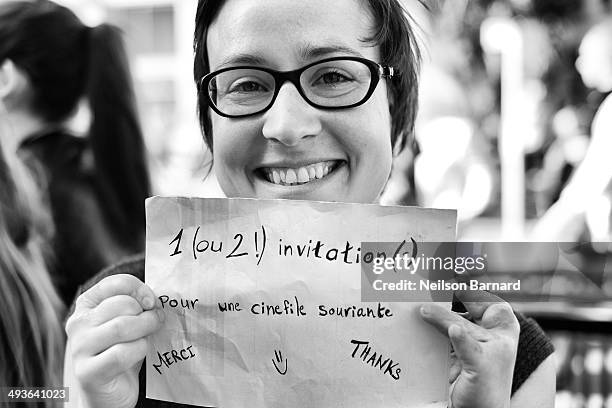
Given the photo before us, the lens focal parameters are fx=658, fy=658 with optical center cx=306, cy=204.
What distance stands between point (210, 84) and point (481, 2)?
6.13 ft

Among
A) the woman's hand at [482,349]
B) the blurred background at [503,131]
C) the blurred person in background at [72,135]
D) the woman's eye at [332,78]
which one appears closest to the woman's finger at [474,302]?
the woman's hand at [482,349]

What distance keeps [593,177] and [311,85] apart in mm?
1520

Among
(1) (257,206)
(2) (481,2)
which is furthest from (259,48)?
(2) (481,2)

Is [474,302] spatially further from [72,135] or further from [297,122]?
[72,135]

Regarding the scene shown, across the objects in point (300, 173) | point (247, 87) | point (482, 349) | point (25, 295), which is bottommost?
point (25, 295)

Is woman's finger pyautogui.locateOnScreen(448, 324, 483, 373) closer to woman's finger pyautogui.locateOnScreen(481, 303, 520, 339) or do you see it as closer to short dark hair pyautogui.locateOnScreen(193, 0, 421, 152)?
woman's finger pyautogui.locateOnScreen(481, 303, 520, 339)

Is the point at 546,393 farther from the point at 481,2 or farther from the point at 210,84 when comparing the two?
the point at 481,2

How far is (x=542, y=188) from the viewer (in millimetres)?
2492

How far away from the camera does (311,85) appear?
0.86 metres

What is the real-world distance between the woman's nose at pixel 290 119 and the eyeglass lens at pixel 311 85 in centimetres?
2

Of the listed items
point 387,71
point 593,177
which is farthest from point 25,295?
point 593,177

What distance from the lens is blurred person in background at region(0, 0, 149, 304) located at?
4.93 feet

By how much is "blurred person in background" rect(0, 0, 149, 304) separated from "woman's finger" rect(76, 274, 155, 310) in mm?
744

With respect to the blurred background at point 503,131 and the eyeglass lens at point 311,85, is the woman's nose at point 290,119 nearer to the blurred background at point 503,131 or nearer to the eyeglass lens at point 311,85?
the eyeglass lens at point 311,85
